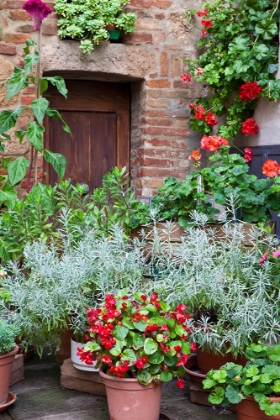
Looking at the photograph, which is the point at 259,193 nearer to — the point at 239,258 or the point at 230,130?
the point at 239,258

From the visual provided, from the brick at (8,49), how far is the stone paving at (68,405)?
7.83ft

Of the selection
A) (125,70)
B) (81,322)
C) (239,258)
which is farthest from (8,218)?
(125,70)

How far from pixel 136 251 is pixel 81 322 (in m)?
0.45

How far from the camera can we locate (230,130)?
4703 mm

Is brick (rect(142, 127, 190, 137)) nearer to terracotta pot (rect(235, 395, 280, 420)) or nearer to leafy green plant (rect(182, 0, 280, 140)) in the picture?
leafy green plant (rect(182, 0, 280, 140))

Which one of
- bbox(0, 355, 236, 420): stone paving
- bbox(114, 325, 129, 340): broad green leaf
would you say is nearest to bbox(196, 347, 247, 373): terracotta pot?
bbox(0, 355, 236, 420): stone paving

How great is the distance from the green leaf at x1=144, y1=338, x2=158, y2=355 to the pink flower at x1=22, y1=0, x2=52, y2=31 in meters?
2.43

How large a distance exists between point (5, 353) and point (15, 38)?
2.57 meters

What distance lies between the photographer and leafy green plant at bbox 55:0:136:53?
15.0ft

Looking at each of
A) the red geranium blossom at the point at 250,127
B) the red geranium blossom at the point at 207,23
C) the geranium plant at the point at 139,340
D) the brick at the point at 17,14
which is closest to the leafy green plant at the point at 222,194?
the red geranium blossom at the point at 250,127

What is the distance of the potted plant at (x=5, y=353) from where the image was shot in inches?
113

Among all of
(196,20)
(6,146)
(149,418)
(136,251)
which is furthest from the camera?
(196,20)

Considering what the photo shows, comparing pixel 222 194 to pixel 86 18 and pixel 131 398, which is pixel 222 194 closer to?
pixel 131 398

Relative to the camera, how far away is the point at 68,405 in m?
3.04
